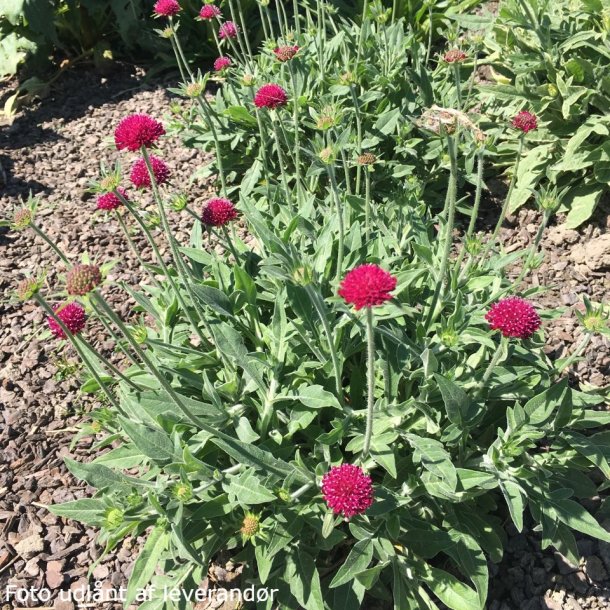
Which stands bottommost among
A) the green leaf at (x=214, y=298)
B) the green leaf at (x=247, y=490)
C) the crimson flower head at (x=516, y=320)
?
the green leaf at (x=247, y=490)

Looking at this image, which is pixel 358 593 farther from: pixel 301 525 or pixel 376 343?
pixel 376 343

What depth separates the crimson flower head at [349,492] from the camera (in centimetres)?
171

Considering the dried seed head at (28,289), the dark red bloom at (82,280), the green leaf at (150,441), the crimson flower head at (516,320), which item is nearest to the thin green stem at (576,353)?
the crimson flower head at (516,320)

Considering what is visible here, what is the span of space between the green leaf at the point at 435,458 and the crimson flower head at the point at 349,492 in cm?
32

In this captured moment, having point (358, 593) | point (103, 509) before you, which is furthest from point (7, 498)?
point (358, 593)

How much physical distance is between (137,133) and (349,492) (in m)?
1.30

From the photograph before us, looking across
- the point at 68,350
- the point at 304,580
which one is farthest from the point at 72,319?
the point at 68,350

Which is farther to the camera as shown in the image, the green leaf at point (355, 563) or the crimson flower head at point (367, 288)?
the green leaf at point (355, 563)

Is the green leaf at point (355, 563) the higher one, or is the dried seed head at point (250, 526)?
the dried seed head at point (250, 526)

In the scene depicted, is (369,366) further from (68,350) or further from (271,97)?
(68,350)

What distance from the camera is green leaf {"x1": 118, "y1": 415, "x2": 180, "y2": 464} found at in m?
1.98

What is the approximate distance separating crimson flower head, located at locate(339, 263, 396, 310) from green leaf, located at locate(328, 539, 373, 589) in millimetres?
930

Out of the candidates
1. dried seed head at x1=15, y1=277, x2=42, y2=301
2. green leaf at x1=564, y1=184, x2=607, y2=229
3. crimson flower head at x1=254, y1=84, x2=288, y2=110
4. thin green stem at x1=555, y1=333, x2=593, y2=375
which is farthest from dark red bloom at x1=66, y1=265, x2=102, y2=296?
green leaf at x1=564, y1=184, x2=607, y2=229

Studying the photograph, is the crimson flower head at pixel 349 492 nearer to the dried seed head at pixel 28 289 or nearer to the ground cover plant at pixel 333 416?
the ground cover plant at pixel 333 416
